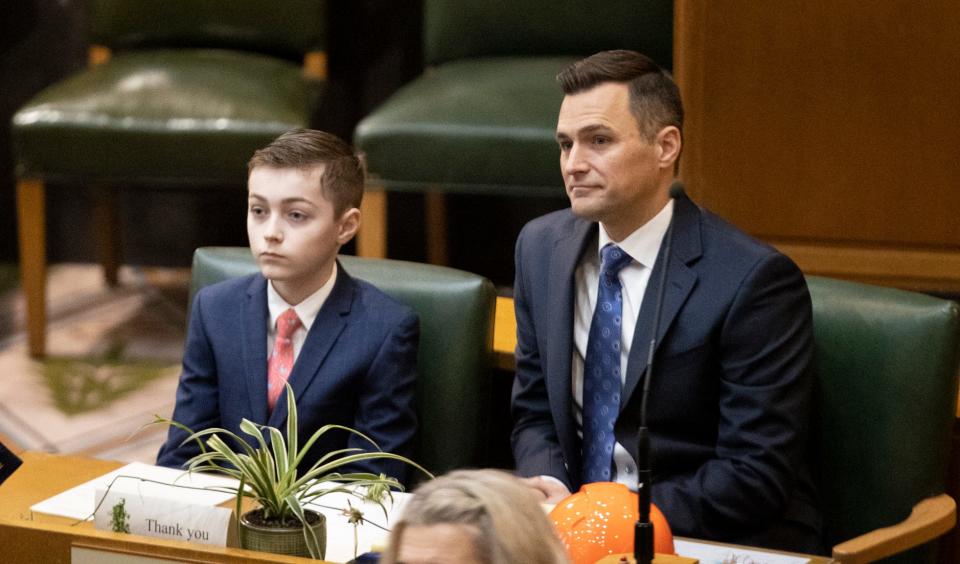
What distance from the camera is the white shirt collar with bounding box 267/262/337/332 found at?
245 centimetres

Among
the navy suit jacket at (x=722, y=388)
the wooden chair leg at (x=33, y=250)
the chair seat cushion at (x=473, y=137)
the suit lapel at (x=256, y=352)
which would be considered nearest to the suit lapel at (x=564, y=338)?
the navy suit jacket at (x=722, y=388)

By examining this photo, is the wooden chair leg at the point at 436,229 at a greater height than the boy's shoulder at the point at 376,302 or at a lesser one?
lesser

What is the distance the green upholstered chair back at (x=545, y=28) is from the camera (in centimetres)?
397

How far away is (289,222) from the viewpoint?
2.38 metres

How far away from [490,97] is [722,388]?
1604 millimetres

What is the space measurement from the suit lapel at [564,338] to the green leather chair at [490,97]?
121cm

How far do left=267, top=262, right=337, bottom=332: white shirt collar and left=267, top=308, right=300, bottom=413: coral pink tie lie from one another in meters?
0.01

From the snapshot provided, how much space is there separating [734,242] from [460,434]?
0.60 meters

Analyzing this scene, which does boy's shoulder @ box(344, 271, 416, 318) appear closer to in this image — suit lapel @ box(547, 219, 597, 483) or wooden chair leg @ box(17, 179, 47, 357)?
suit lapel @ box(547, 219, 597, 483)

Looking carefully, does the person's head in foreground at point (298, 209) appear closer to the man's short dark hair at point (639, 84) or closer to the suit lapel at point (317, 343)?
the suit lapel at point (317, 343)

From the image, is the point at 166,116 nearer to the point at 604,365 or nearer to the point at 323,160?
the point at 323,160

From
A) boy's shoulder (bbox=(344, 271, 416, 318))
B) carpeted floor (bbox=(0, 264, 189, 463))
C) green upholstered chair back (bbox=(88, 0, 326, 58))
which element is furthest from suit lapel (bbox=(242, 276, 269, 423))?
green upholstered chair back (bbox=(88, 0, 326, 58))

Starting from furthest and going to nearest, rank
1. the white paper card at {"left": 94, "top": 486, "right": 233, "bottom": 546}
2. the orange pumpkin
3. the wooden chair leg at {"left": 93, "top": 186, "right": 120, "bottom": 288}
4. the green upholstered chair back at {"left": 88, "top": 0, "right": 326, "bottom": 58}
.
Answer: the wooden chair leg at {"left": 93, "top": 186, "right": 120, "bottom": 288} → the green upholstered chair back at {"left": 88, "top": 0, "right": 326, "bottom": 58} → the white paper card at {"left": 94, "top": 486, "right": 233, "bottom": 546} → the orange pumpkin

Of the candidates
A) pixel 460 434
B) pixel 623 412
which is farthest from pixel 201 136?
pixel 623 412
